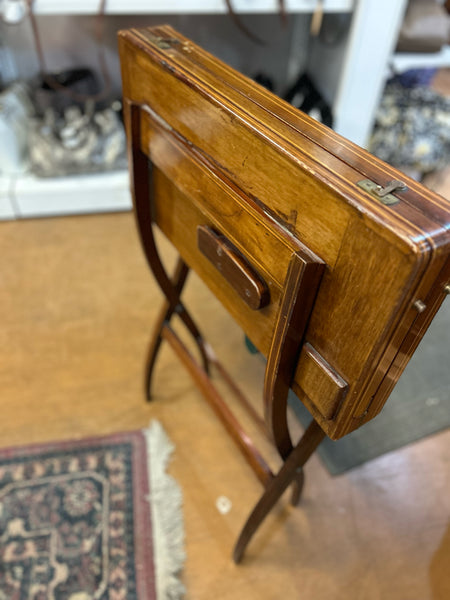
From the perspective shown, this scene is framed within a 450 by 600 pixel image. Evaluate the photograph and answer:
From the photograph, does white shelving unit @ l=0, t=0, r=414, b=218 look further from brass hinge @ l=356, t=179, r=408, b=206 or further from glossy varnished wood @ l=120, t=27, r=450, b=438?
brass hinge @ l=356, t=179, r=408, b=206

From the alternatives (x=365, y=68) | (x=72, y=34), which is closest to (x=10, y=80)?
(x=72, y=34)

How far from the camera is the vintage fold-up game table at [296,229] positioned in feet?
1.55

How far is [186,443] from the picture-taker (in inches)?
52.1

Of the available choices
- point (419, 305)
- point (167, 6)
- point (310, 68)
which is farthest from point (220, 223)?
point (310, 68)

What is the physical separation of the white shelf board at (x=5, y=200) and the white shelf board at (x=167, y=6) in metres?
0.71

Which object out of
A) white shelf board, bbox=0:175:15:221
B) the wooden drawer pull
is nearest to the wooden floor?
white shelf board, bbox=0:175:15:221

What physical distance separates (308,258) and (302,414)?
928 mm

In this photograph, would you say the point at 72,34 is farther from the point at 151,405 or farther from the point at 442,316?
the point at 442,316

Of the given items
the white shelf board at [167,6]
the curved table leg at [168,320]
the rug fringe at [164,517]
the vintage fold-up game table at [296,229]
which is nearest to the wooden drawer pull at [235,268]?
the vintage fold-up game table at [296,229]

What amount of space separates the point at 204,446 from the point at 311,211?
0.97 m

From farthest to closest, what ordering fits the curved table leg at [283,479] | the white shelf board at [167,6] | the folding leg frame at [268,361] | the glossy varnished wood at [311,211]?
1. the white shelf board at [167,6]
2. the curved table leg at [283,479]
3. the folding leg frame at [268,361]
4. the glossy varnished wood at [311,211]

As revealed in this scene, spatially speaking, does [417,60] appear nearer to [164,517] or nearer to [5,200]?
[5,200]

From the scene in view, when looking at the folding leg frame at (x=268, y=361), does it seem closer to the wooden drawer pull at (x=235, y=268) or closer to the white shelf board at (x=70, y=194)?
the wooden drawer pull at (x=235, y=268)

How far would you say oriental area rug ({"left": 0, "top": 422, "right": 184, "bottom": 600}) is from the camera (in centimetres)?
106
